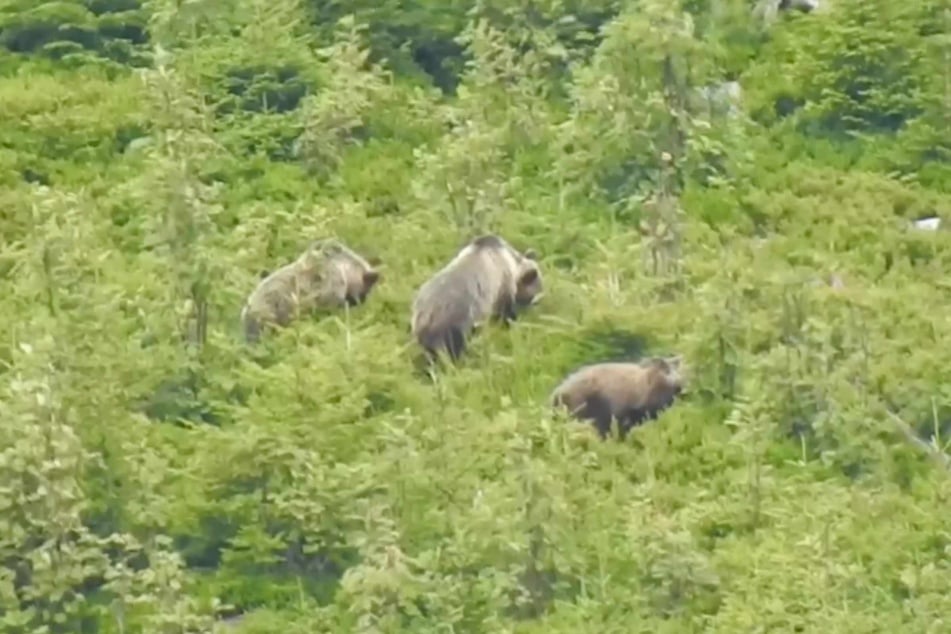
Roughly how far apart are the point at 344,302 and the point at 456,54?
5224 millimetres

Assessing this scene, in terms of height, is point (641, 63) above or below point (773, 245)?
above

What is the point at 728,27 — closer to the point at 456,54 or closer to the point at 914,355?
the point at 456,54

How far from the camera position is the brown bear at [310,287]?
14.3 metres

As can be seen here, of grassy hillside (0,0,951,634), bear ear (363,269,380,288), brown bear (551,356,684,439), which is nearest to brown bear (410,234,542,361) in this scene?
grassy hillside (0,0,951,634)

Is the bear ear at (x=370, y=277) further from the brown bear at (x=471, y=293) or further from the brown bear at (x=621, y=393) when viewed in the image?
the brown bear at (x=621, y=393)

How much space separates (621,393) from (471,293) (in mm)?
1488

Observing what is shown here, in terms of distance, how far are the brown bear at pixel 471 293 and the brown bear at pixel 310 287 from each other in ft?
1.49

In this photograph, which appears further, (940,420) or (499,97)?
(499,97)

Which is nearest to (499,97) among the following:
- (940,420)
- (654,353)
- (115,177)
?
(115,177)

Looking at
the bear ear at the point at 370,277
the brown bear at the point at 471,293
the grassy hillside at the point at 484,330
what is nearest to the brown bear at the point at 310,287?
the bear ear at the point at 370,277

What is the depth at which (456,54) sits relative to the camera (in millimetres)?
19500

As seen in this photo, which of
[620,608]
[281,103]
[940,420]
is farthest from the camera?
[281,103]

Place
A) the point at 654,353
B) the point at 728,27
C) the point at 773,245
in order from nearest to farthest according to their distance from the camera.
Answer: the point at 654,353 < the point at 773,245 < the point at 728,27

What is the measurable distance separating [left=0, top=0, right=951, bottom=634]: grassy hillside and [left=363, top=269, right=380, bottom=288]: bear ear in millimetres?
85
